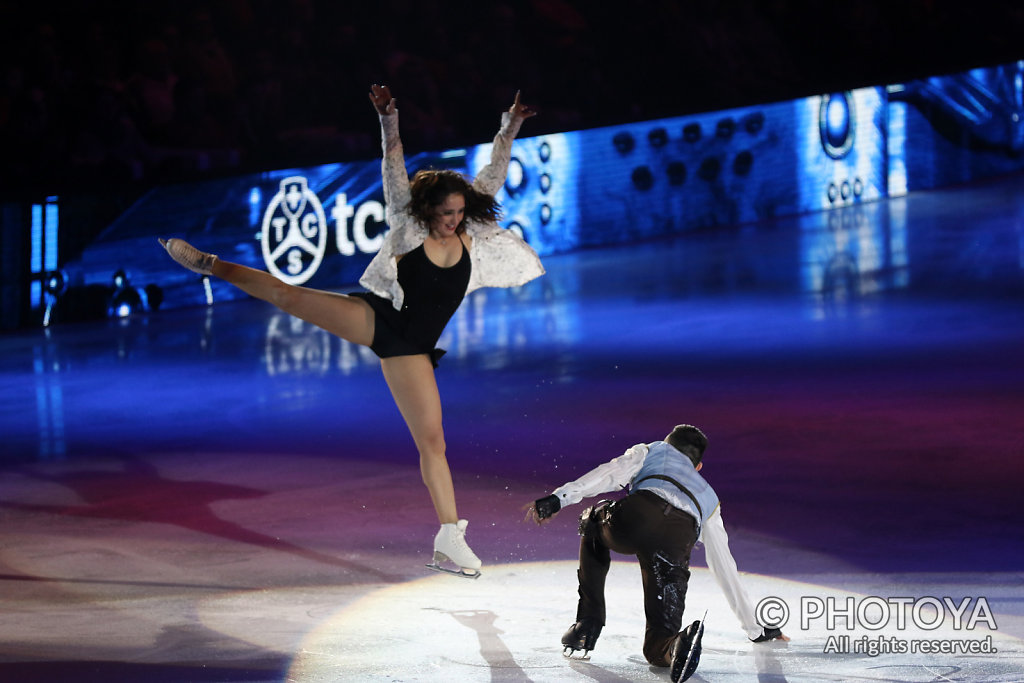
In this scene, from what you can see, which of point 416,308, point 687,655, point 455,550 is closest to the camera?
point 687,655

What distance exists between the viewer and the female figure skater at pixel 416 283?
4676mm

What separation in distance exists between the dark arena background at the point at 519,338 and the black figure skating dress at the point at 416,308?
1023mm

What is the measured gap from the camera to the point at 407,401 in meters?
4.81

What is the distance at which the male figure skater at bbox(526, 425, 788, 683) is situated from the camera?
14.3 ft

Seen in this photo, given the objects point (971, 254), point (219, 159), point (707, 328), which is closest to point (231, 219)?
point (219, 159)

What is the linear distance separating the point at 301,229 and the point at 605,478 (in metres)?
8.41

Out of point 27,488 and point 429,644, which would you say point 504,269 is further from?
point 27,488

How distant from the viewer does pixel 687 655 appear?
4.03 meters

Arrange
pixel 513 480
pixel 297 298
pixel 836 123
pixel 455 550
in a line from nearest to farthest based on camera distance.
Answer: pixel 297 298 → pixel 455 550 → pixel 513 480 → pixel 836 123

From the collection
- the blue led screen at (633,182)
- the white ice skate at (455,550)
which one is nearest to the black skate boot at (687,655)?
the white ice skate at (455,550)

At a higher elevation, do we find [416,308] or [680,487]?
[416,308]

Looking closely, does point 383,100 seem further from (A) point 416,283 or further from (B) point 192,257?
(B) point 192,257

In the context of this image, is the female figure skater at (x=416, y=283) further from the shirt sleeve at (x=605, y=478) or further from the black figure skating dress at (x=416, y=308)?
the shirt sleeve at (x=605, y=478)

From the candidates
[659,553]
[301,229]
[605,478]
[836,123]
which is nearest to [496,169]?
[605,478]
